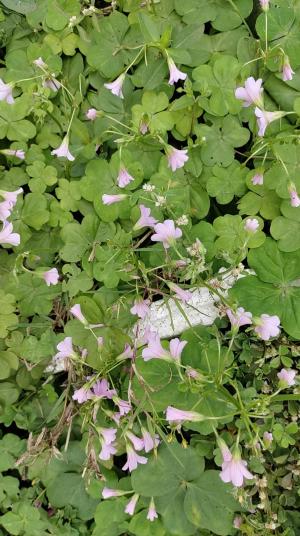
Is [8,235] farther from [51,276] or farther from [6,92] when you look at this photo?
[6,92]

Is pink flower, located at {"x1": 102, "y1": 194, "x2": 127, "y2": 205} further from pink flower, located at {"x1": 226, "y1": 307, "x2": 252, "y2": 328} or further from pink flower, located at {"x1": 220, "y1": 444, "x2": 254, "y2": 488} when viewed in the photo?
pink flower, located at {"x1": 220, "y1": 444, "x2": 254, "y2": 488}

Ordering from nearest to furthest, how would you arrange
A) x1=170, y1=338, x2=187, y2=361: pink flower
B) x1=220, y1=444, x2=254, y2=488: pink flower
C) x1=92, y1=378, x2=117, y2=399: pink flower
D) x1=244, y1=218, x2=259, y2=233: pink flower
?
x1=220, y1=444, x2=254, y2=488: pink flower → x1=170, y1=338, x2=187, y2=361: pink flower → x1=244, y1=218, x2=259, y2=233: pink flower → x1=92, y1=378, x2=117, y2=399: pink flower

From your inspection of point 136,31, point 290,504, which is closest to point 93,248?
point 136,31

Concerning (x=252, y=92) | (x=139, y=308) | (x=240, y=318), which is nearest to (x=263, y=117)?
(x=252, y=92)

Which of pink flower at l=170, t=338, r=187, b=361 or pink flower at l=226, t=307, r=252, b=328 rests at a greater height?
pink flower at l=226, t=307, r=252, b=328

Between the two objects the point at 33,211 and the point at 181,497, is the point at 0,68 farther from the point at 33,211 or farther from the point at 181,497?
the point at 181,497

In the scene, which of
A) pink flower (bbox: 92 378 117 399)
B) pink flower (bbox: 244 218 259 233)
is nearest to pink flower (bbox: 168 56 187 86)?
pink flower (bbox: 244 218 259 233)

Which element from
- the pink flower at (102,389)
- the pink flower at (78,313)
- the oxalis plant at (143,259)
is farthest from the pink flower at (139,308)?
the pink flower at (102,389)
